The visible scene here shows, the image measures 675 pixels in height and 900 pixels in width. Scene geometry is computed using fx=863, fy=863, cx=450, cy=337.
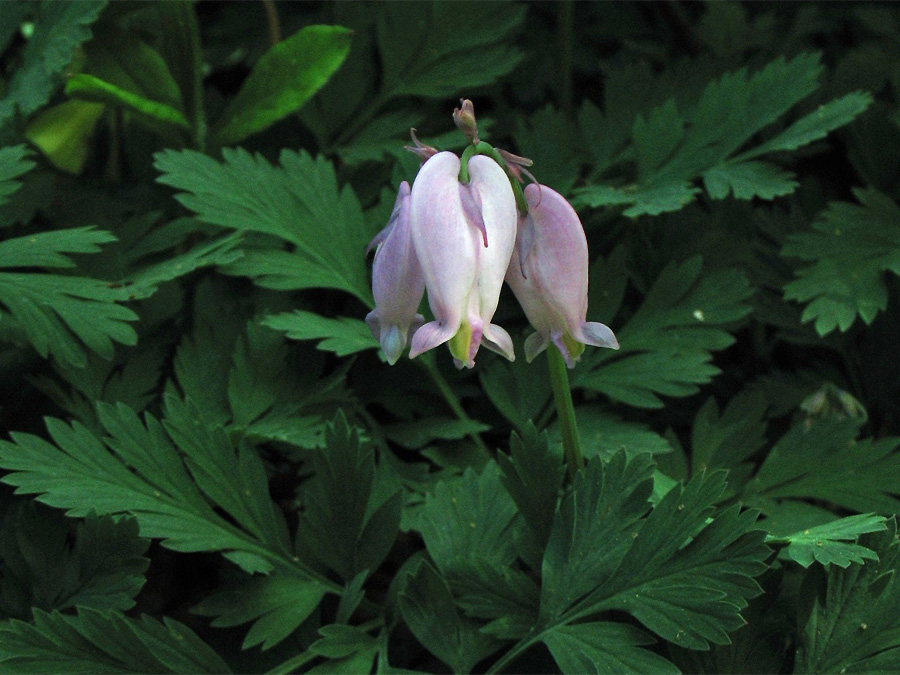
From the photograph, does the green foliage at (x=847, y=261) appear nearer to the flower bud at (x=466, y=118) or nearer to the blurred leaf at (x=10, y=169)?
the flower bud at (x=466, y=118)

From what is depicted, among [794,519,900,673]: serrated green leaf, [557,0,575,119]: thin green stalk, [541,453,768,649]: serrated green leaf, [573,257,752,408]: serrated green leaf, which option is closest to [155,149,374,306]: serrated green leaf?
[573,257,752,408]: serrated green leaf

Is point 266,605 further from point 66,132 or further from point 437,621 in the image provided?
point 66,132

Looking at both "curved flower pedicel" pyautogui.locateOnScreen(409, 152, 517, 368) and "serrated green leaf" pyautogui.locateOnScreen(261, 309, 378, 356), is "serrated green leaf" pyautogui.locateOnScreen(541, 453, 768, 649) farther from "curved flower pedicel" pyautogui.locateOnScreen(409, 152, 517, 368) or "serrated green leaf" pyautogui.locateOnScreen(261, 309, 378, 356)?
"serrated green leaf" pyautogui.locateOnScreen(261, 309, 378, 356)

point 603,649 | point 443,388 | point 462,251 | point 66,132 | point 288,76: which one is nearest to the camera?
point 462,251

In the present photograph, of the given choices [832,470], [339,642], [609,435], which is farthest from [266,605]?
[832,470]

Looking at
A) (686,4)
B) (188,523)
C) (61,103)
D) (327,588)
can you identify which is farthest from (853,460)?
(61,103)

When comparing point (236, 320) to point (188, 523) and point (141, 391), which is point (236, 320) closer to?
point (141, 391)

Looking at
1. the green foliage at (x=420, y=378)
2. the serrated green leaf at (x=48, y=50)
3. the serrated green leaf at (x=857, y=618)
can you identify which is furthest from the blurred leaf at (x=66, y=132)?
the serrated green leaf at (x=857, y=618)
